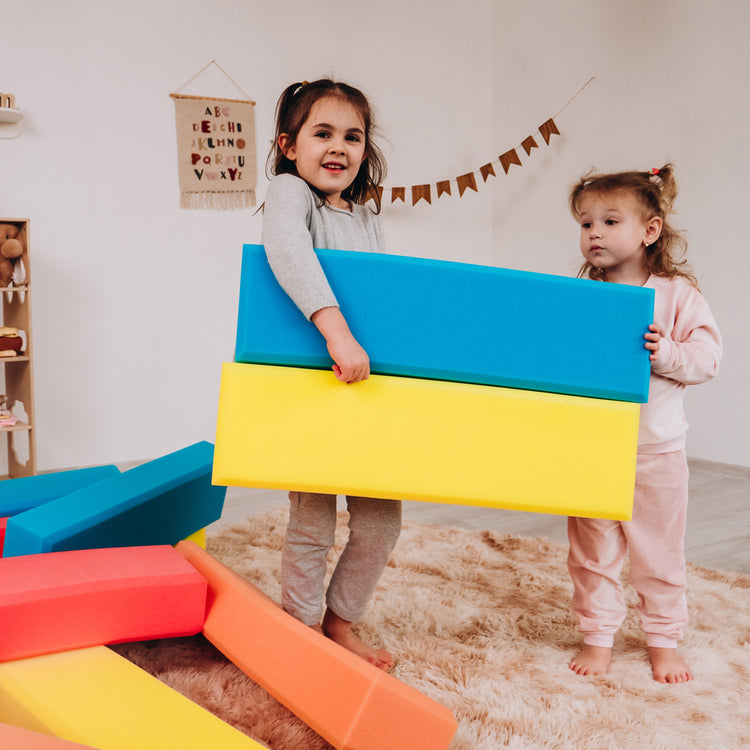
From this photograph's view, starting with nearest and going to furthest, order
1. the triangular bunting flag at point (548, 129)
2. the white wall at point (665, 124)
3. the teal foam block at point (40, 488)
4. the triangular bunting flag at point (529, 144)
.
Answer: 1. the teal foam block at point (40, 488)
2. the white wall at point (665, 124)
3. the triangular bunting flag at point (548, 129)
4. the triangular bunting flag at point (529, 144)

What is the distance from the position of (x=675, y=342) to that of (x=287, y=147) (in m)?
0.77

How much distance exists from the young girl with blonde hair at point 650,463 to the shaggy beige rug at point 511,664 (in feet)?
0.27

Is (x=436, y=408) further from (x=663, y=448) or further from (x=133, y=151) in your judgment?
(x=133, y=151)

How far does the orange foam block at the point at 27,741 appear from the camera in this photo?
74cm

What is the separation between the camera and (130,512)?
4.81 feet

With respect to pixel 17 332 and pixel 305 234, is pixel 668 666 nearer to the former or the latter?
pixel 305 234

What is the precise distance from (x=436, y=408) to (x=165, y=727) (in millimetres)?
560

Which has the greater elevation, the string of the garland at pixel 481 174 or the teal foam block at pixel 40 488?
the string of the garland at pixel 481 174

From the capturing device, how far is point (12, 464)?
3141 millimetres

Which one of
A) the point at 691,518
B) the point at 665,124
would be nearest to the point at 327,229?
the point at 691,518

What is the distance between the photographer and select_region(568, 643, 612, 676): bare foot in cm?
136

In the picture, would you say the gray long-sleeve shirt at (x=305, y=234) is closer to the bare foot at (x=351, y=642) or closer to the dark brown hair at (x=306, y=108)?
the dark brown hair at (x=306, y=108)

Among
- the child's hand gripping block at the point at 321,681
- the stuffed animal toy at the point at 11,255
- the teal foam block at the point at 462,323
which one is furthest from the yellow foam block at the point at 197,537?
the stuffed animal toy at the point at 11,255

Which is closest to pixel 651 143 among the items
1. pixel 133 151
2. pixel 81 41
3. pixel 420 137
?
pixel 420 137
